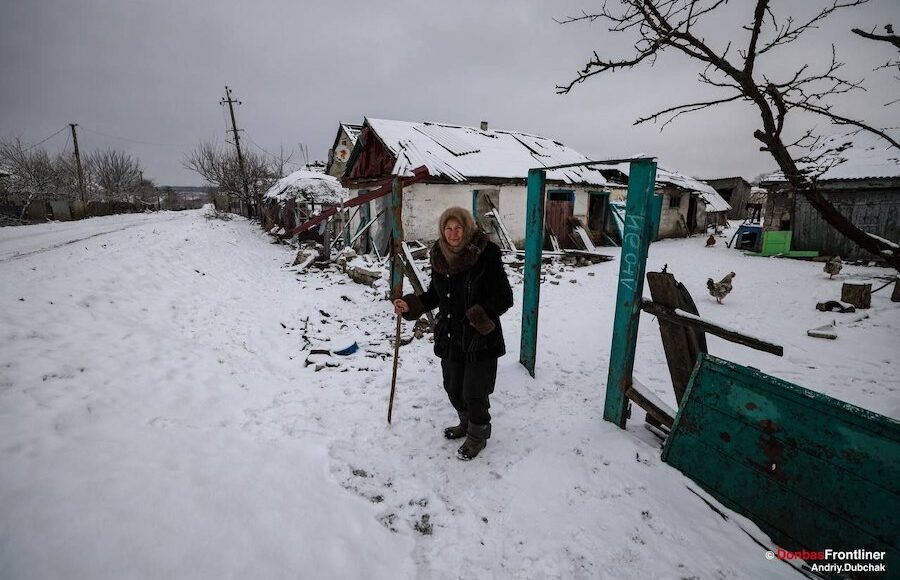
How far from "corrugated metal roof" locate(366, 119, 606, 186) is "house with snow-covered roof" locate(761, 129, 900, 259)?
701 centimetres

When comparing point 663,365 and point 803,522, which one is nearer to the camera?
point 803,522

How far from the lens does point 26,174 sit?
28.6 m

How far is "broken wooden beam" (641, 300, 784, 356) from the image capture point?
2143 millimetres

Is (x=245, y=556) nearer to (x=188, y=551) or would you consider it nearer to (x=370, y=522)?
(x=188, y=551)

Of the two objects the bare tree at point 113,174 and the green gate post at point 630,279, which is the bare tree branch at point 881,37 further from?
the bare tree at point 113,174

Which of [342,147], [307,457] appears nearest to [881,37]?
[307,457]

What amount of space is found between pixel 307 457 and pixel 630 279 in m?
2.95

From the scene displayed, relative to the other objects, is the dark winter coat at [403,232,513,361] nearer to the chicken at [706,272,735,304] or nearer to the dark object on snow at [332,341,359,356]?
the dark object on snow at [332,341,359,356]

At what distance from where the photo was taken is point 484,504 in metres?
2.48

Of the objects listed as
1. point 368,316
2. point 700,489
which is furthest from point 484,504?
point 368,316

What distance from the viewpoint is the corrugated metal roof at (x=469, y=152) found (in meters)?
11.8

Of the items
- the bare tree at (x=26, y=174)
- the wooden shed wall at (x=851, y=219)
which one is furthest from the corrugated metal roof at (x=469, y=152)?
the bare tree at (x=26, y=174)

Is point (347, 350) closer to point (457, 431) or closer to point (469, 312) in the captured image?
point (457, 431)

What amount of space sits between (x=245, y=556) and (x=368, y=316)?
16.0 feet
